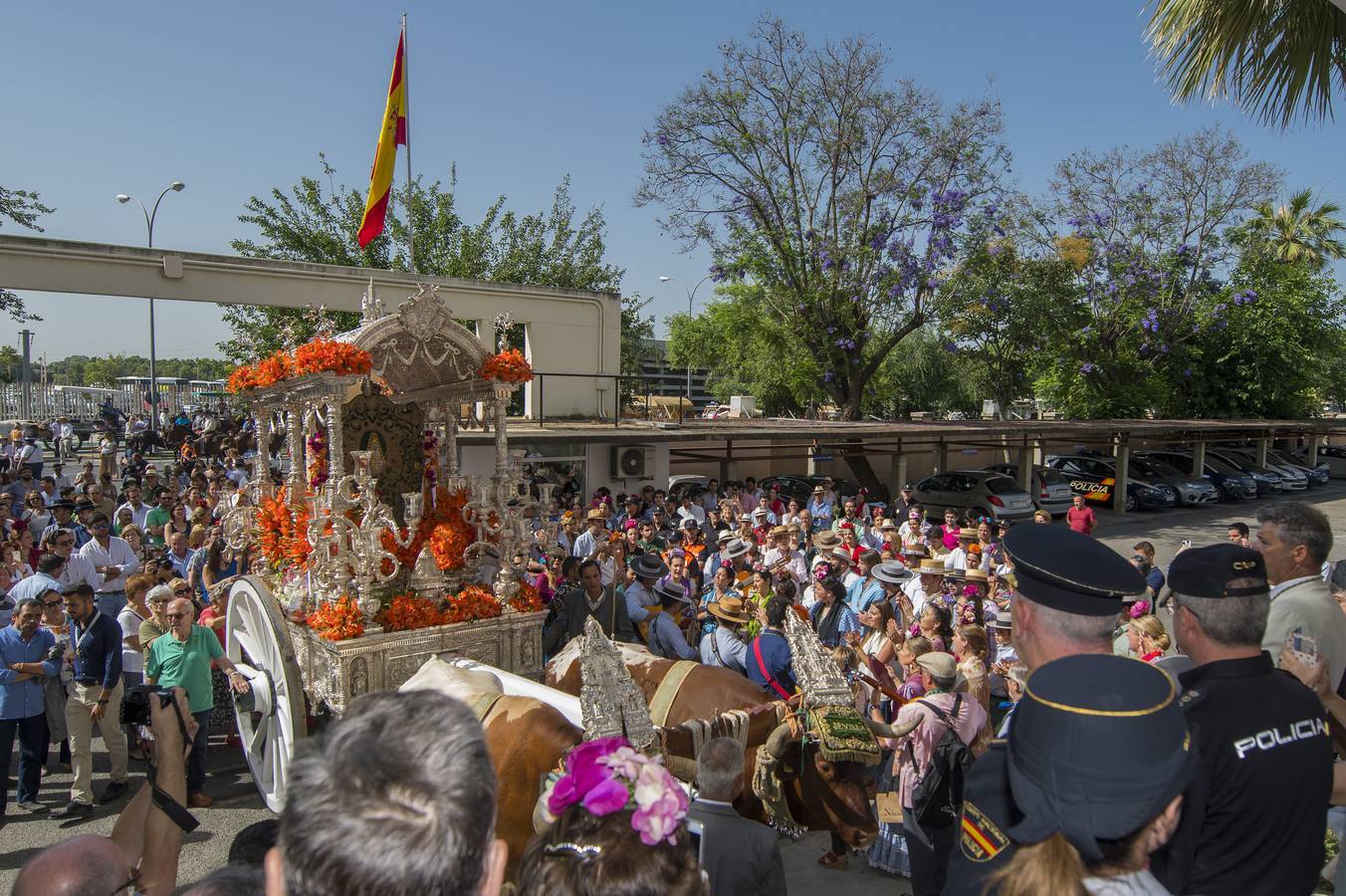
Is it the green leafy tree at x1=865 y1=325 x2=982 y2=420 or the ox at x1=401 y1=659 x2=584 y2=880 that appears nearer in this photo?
the ox at x1=401 y1=659 x2=584 y2=880

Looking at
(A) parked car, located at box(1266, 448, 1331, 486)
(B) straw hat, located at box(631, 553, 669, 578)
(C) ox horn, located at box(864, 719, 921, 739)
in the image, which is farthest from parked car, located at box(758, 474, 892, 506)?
(A) parked car, located at box(1266, 448, 1331, 486)

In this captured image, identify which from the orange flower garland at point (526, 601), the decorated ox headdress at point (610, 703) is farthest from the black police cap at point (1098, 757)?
the orange flower garland at point (526, 601)

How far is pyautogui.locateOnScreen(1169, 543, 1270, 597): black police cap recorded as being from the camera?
258cm

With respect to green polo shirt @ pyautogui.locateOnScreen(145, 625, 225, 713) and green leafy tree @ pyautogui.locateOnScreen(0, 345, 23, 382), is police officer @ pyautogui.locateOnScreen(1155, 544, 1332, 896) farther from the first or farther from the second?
green leafy tree @ pyautogui.locateOnScreen(0, 345, 23, 382)

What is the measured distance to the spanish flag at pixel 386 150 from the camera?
10.4 metres

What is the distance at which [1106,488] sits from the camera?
25891mm

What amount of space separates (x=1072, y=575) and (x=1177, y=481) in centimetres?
2823

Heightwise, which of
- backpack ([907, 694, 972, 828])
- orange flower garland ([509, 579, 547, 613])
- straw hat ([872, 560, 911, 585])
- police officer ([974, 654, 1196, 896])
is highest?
police officer ([974, 654, 1196, 896])

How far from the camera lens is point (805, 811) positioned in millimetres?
4512

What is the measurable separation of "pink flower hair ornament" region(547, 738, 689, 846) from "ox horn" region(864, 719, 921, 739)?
277cm

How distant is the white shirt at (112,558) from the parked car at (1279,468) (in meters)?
32.0

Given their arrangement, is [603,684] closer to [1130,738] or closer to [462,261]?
[1130,738]

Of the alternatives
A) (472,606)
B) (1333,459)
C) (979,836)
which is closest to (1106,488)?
(1333,459)

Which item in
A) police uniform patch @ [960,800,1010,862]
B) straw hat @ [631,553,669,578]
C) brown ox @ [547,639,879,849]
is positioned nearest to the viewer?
police uniform patch @ [960,800,1010,862]
